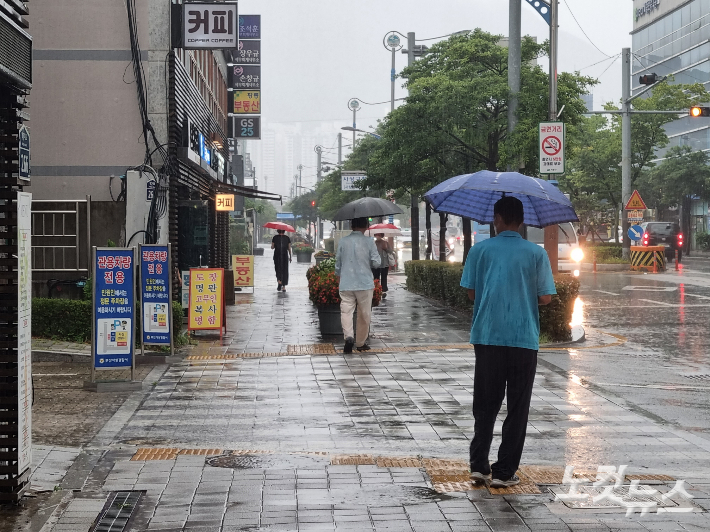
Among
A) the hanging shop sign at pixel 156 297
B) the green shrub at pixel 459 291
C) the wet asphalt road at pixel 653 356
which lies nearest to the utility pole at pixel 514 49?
the green shrub at pixel 459 291

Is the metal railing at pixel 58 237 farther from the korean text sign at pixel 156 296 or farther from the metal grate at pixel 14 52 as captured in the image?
the metal grate at pixel 14 52

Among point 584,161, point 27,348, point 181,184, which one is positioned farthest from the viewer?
point 584,161

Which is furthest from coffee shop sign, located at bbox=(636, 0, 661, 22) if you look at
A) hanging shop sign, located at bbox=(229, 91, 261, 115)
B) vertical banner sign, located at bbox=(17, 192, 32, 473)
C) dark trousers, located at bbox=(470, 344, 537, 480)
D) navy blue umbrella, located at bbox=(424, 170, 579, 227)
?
vertical banner sign, located at bbox=(17, 192, 32, 473)

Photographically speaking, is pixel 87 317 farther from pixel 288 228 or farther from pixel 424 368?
pixel 288 228

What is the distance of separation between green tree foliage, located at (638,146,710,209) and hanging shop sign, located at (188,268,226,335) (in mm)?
49853

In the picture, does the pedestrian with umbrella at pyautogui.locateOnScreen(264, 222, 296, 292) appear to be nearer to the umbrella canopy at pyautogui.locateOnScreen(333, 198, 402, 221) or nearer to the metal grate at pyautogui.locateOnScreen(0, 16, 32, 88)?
the umbrella canopy at pyautogui.locateOnScreen(333, 198, 402, 221)

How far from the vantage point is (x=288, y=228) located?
3138cm

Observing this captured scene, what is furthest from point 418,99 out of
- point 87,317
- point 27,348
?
point 27,348

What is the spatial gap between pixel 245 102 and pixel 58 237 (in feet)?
71.6

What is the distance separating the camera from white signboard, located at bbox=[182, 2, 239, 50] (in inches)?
715

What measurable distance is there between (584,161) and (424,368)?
4376cm

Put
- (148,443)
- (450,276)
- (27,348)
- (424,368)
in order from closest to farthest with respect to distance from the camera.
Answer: (27,348) < (148,443) < (424,368) < (450,276)

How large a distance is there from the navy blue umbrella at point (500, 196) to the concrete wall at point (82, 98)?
806 cm

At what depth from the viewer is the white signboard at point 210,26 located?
59.6ft
